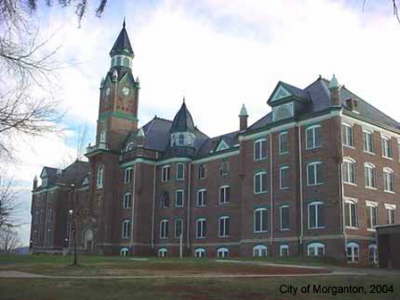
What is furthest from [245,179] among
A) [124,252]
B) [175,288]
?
[175,288]

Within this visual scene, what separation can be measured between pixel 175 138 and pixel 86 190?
1618cm

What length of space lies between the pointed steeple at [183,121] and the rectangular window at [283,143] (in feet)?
56.2

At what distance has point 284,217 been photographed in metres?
44.8

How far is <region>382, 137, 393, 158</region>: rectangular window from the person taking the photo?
47.4 m

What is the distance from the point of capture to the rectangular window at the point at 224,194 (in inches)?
2136

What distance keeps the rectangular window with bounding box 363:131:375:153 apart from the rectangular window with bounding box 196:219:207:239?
768 inches

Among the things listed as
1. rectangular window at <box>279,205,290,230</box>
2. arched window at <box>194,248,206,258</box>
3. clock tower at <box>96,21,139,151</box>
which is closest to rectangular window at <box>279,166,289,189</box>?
rectangular window at <box>279,205,290,230</box>

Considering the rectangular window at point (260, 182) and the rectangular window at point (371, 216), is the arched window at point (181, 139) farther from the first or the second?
the rectangular window at point (371, 216)

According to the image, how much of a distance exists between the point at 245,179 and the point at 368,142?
464 inches

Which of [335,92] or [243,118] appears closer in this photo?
[335,92]

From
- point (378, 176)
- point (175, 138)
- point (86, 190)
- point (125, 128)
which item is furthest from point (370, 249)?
point (86, 190)

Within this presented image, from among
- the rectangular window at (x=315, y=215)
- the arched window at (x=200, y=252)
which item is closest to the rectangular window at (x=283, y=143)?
the rectangular window at (x=315, y=215)

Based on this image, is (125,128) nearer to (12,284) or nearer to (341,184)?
(341,184)

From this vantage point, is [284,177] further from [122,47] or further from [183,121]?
[122,47]
